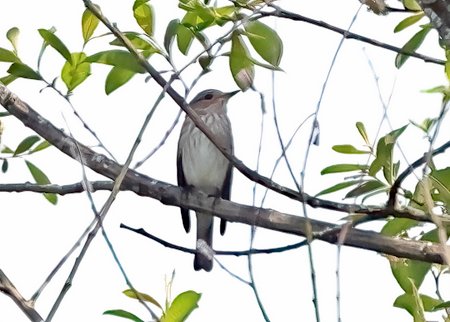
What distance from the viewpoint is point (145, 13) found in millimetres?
4078

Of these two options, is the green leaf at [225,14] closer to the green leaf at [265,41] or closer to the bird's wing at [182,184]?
the green leaf at [265,41]

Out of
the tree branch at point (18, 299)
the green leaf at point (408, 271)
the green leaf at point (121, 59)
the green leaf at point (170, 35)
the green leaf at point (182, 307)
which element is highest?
the green leaf at point (170, 35)

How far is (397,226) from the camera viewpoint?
3930 millimetres

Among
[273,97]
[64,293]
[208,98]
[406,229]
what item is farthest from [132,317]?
[208,98]

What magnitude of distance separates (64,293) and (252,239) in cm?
112

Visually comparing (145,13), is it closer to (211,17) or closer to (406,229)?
(211,17)

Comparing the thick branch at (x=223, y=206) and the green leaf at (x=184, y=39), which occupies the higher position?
the green leaf at (x=184, y=39)

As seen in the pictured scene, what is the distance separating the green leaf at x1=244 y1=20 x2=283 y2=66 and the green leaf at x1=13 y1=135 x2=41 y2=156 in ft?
4.62

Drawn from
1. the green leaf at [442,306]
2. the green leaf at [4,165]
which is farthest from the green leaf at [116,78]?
the green leaf at [442,306]

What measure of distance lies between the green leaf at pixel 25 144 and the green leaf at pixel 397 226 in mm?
1693

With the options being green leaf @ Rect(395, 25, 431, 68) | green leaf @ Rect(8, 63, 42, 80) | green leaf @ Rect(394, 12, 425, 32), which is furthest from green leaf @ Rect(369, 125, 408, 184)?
green leaf @ Rect(8, 63, 42, 80)

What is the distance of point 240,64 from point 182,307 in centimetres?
99

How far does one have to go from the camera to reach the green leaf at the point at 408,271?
369 centimetres

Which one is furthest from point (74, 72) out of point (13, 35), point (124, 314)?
point (124, 314)
